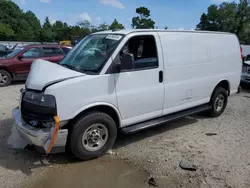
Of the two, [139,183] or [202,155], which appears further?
[202,155]

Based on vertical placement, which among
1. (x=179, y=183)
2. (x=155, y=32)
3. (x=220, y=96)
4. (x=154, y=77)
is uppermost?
(x=155, y=32)

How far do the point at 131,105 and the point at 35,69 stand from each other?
177 centimetres

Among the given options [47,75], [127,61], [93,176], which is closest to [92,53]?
[127,61]

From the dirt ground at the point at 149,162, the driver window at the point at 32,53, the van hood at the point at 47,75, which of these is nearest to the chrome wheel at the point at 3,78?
the driver window at the point at 32,53

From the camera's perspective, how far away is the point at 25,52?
10352 mm

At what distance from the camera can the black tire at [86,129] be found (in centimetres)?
374

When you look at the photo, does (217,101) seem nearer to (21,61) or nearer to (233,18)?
(21,61)

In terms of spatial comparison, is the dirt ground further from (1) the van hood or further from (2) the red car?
(2) the red car

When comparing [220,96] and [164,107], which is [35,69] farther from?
[220,96]

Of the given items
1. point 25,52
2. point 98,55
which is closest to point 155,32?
point 98,55

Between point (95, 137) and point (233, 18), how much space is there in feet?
222

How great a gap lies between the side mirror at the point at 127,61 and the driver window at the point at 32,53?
25.3 feet

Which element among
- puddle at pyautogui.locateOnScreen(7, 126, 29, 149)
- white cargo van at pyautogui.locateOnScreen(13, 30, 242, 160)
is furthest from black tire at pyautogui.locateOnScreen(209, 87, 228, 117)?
puddle at pyautogui.locateOnScreen(7, 126, 29, 149)

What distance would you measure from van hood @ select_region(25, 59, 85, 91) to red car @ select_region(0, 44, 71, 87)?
21.9ft
